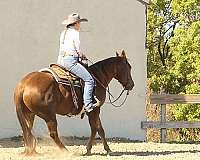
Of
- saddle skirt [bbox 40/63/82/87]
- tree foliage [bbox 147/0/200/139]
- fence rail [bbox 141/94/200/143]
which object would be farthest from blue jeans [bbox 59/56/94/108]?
tree foliage [bbox 147/0/200/139]

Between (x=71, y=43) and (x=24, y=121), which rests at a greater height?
(x=71, y=43)

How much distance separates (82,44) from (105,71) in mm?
4937

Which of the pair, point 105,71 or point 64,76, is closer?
point 64,76

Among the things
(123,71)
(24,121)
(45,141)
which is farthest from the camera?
(45,141)

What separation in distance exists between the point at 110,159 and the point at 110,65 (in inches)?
83.8

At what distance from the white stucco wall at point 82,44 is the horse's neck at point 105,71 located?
418 centimetres

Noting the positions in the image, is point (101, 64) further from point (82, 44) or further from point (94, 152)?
point (82, 44)

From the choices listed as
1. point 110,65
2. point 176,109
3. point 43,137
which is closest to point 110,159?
point 110,65

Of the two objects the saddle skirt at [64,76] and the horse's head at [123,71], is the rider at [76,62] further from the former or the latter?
the horse's head at [123,71]

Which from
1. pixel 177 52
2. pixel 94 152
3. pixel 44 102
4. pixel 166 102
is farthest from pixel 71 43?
pixel 177 52

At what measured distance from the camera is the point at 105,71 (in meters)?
10.9

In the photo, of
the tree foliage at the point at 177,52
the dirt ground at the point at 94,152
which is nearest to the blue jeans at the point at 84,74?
the dirt ground at the point at 94,152

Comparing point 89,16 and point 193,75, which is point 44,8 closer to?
point 89,16

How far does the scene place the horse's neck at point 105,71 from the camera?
1080 cm
